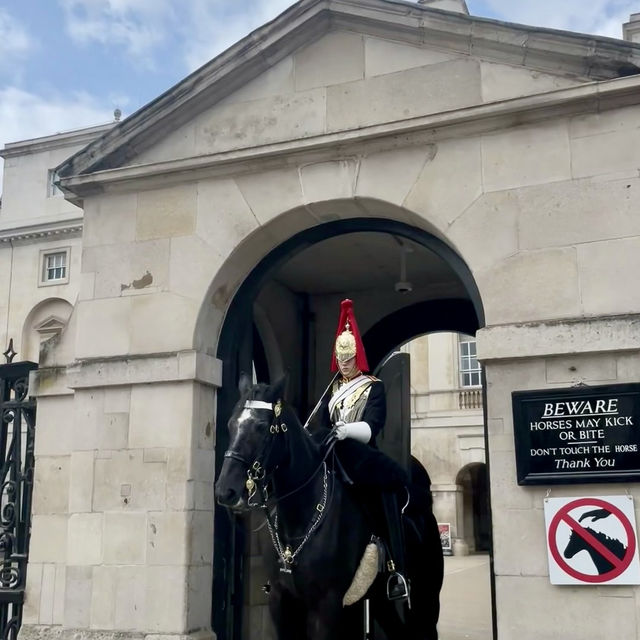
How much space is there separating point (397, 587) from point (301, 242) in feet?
10.4

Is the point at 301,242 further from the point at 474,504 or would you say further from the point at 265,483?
the point at 474,504

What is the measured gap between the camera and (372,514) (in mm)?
6320

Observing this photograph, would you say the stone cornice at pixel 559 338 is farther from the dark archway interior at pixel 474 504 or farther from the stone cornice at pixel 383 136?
the dark archway interior at pixel 474 504

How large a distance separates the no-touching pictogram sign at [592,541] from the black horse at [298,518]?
1.32 meters

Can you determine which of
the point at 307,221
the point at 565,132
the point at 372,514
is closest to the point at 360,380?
the point at 372,514

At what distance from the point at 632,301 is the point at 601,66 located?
1857 millimetres

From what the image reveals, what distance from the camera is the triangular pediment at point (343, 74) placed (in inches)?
266

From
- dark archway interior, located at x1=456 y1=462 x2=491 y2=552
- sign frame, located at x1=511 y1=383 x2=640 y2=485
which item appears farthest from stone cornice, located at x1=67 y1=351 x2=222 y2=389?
dark archway interior, located at x1=456 y1=462 x2=491 y2=552

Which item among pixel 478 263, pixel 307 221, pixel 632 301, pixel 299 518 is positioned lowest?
pixel 299 518

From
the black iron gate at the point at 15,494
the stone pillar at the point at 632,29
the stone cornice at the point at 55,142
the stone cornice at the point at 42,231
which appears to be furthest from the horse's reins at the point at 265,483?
the stone cornice at the point at 42,231

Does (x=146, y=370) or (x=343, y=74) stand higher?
(x=343, y=74)

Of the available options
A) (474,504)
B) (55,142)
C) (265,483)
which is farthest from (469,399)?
(265,483)

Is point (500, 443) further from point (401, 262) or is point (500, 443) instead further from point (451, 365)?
point (451, 365)

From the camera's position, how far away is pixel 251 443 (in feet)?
17.4
